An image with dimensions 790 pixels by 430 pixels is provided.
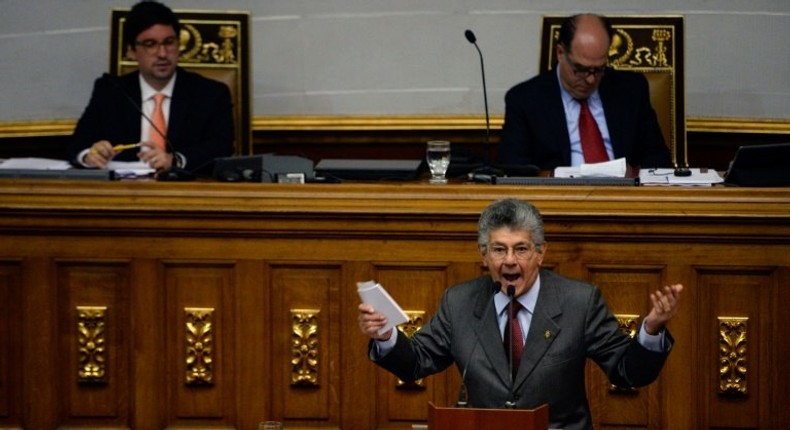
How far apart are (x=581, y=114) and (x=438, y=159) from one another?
96 cm

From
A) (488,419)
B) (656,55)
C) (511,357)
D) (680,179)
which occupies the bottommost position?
(488,419)

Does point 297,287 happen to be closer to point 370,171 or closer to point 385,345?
point 370,171

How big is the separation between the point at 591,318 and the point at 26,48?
166 inches

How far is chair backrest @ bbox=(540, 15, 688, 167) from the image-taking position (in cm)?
670

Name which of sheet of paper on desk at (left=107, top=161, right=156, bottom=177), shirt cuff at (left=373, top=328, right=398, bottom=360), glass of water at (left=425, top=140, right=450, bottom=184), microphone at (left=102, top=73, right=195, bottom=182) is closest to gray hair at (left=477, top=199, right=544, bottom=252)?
shirt cuff at (left=373, top=328, right=398, bottom=360)

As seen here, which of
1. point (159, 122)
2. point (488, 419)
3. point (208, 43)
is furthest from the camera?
point (208, 43)

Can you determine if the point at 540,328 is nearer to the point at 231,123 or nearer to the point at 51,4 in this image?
the point at 231,123

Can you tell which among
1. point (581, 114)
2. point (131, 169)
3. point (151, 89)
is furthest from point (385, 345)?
point (151, 89)

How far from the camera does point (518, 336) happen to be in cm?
429

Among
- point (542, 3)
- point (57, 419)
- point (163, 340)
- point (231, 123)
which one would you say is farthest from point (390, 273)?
point (542, 3)

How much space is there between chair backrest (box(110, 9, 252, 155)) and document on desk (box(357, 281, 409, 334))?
3.02 metres

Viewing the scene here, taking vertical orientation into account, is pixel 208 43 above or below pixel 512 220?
above

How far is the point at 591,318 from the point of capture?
427cm

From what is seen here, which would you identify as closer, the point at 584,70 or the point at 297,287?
the point at 297,287
